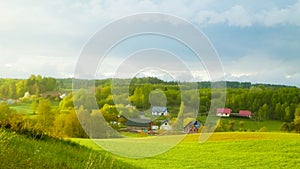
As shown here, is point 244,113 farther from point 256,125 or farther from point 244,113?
point 256,125

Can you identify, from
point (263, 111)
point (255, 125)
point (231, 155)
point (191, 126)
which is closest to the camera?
point (231, 155)

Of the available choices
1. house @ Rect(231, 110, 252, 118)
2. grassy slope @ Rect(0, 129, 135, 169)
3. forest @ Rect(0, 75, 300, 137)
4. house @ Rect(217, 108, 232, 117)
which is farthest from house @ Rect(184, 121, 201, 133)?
house @ Rect(231, 110, 252, 118)

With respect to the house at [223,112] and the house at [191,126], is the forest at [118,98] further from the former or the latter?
the house at [191,126]

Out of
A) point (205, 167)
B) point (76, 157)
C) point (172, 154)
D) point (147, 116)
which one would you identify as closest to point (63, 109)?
point (172, 154)

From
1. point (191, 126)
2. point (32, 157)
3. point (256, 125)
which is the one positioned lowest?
point (256, 125)

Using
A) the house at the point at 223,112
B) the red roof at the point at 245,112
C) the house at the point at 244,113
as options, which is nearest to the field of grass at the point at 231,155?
the house at the point at 223,112

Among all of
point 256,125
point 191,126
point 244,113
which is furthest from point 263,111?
point 191,126

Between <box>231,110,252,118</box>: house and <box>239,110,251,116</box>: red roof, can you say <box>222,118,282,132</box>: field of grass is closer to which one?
<box>231,110,252,118</box>: house

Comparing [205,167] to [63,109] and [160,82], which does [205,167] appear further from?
[63,109]
